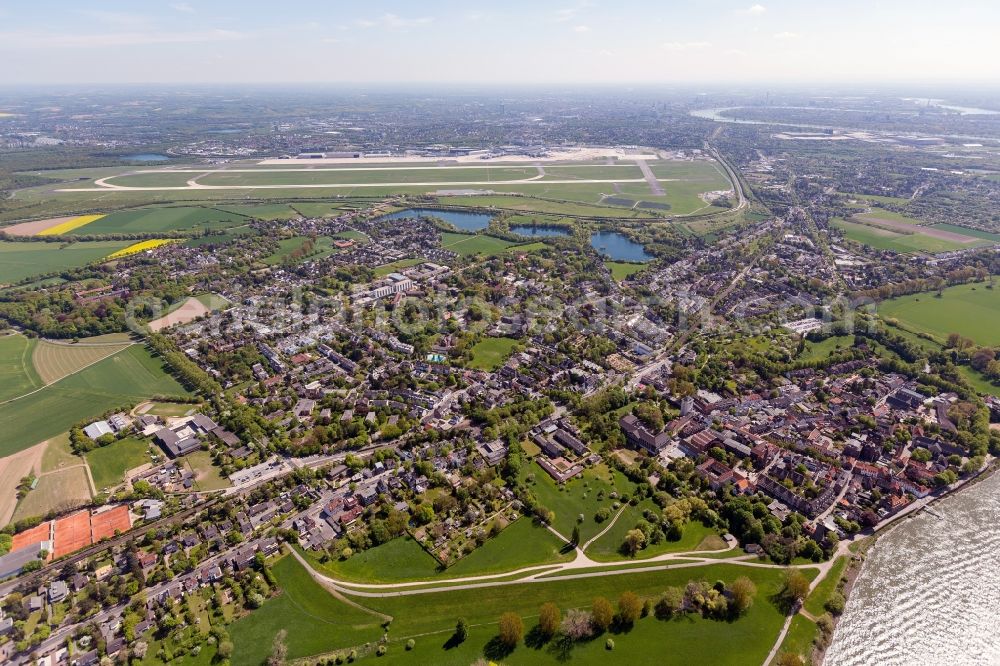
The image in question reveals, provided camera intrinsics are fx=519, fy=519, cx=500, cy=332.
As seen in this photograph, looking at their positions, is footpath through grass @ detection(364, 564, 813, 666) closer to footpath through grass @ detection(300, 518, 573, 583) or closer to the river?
footpath through grass @ detection(300, 518, 573, 583)

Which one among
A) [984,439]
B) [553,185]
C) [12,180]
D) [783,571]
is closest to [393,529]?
[783,571]

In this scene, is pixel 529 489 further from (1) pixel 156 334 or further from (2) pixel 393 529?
(1) pixel 156 334

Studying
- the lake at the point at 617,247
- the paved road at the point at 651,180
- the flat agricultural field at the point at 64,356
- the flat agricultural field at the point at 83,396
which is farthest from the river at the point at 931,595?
the paved road at the point at 651,180

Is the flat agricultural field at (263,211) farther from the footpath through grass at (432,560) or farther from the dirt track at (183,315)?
the footpath through grass at (432,560)

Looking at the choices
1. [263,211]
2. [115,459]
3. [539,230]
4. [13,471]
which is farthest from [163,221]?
[115,459]

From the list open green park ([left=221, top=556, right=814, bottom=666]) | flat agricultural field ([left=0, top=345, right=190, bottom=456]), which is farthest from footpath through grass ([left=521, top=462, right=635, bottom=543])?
flat agricultural field ([left=0, top=345, right=190, bottom=456])

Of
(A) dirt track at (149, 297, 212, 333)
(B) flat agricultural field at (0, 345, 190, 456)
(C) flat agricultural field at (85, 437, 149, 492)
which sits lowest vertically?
(C) flat agricultural field at (85, 437, 149, 492)
